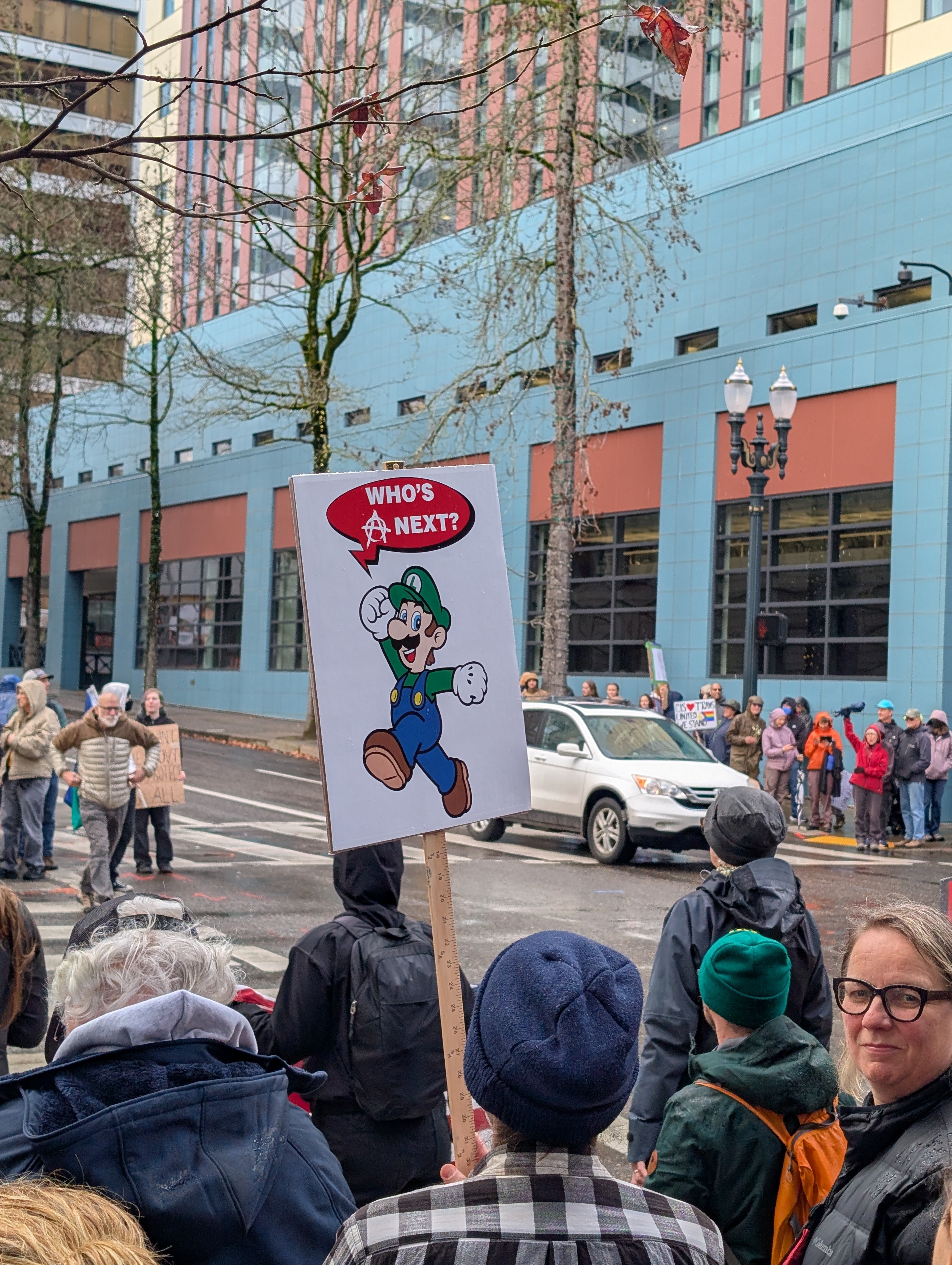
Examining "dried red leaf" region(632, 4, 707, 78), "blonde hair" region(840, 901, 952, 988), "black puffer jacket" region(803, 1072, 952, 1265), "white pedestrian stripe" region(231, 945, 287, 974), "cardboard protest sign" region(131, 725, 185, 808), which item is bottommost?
"white pedestrian stripe" region(231, 945, 287, 974)

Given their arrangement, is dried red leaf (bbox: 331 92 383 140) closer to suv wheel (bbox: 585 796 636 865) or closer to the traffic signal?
suv wheel (bbox: 585 796 636 865)

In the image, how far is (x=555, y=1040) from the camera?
2.12 metres

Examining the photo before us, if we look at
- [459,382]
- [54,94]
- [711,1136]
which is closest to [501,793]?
[711,1136]

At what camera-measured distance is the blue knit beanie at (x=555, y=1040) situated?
2082mm

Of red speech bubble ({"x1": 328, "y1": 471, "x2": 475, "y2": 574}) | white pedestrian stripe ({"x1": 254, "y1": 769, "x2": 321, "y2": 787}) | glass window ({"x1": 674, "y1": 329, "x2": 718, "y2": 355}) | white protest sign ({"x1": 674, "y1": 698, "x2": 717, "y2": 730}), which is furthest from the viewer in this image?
glass window ({"x1": 674, "y1": 329, "x2": 718, "y2": 355})

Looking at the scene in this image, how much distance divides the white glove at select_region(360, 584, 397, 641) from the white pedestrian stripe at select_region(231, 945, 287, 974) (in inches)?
236

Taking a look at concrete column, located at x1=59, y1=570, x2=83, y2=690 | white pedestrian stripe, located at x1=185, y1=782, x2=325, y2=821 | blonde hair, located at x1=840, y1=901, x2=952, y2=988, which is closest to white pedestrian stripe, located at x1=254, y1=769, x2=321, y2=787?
white pedestrian stripe, located at x1=185, y1=782, x2=325, y2=821

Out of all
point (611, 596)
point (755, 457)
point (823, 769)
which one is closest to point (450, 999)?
point (823, 769)

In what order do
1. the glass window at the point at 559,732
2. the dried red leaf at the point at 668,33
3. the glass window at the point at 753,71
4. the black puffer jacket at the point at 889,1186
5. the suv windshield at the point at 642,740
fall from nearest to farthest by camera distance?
the black puffer jacket at the point at 889,1186 → the dried red leaf at the point at 668,33 → the suv windshield at the point at 642,740 → the glass window at the point at 559,732 → the glass window at the point at 753,71

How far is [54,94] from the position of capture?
203 inches

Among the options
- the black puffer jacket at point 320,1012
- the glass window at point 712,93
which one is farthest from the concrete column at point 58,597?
the black puffer jacket at point 320,1012

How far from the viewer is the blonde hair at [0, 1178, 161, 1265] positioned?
5.16ft

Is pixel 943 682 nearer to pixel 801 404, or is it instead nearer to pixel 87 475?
pixel 801 404

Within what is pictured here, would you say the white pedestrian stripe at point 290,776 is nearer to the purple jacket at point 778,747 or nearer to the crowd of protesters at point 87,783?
the purple jacket at point 778,747
